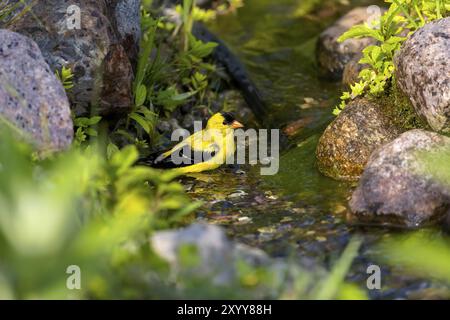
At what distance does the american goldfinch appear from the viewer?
723 cm

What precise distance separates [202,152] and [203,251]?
3.24 meters

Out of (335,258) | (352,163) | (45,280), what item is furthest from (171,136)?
(45,280)

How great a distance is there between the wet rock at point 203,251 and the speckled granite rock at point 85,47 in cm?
298

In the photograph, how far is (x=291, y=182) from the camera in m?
6.78

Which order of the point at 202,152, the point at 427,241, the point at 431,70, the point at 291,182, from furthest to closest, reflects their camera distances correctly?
the point at 202,152, the point at 291,182, the point at 431,70, the point at 427,241

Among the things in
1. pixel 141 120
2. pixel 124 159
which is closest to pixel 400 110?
pixel 141 120

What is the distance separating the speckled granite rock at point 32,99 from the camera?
5375 mm

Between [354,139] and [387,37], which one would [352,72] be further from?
[354,139]

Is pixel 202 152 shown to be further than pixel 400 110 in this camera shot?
Yes

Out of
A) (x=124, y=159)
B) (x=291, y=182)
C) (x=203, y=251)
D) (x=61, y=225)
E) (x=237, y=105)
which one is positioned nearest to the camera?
(x=61, y=225)

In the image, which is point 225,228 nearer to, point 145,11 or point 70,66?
point 70,66

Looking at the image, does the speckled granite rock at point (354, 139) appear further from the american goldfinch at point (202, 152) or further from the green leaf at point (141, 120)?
the green leaf at point (141, 120)

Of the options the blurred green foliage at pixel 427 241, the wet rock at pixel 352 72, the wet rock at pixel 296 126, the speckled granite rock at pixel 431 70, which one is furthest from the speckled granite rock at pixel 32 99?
the wet rock at pixel 352 72
